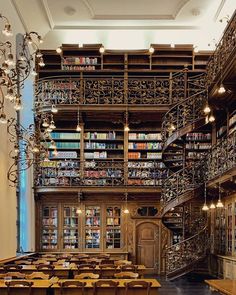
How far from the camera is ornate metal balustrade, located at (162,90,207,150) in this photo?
11.4 metres

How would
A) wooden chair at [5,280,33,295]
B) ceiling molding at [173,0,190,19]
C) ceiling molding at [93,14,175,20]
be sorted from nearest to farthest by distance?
wooden chair at [5,280,33,295]
ceiling molding at [173,0,190,19]
ceiling molding at [93,14,175,20]

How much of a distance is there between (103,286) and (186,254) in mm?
5488

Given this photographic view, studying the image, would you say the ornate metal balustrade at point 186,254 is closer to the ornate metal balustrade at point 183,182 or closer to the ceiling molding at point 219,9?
the ornate metal balustrade at point 183,182

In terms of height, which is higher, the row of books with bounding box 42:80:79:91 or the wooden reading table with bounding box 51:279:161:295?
the row of books with bounding box 42:80:79:91

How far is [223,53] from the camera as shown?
9.59 metres

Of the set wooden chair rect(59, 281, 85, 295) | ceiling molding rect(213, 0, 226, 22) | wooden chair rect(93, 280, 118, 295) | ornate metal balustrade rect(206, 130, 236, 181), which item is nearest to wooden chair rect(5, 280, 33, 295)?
wooden chair rect(59, 281, 85, 295)

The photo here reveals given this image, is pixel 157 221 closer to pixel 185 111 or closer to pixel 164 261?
pixel 164 261

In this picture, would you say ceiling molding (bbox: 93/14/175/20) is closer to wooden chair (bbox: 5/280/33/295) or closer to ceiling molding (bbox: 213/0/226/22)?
ceiling molding (bbox: 213/0/226/22)

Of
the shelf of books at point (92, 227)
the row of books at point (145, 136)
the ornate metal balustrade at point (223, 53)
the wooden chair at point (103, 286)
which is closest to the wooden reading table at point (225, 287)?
the wooden chair at point (103, 286)

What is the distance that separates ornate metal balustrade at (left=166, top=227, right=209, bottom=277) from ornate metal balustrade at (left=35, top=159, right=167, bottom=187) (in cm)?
216

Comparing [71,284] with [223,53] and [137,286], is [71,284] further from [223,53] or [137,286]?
[223,53]

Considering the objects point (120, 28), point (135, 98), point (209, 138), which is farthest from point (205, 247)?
point (120, 28)

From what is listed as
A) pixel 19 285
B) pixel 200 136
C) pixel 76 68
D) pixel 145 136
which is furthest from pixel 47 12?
pixel 19 285

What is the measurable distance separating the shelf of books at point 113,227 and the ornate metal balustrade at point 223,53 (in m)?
4.88
